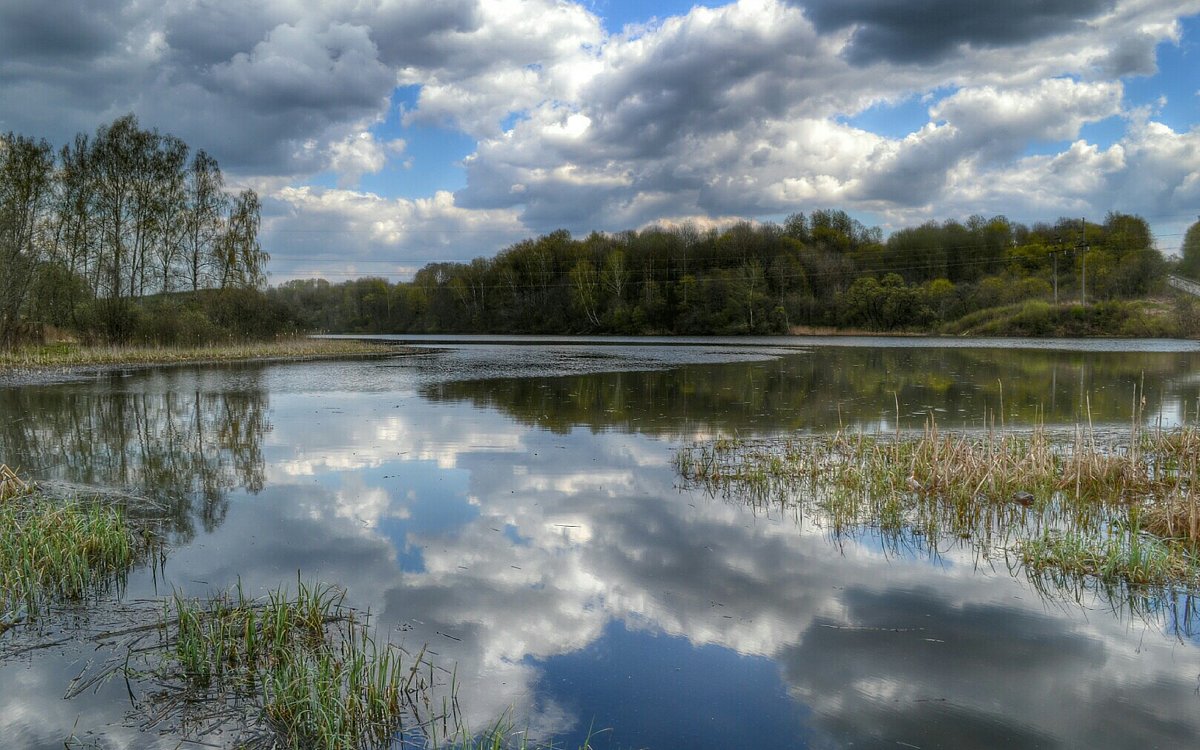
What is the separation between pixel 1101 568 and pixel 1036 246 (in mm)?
77796

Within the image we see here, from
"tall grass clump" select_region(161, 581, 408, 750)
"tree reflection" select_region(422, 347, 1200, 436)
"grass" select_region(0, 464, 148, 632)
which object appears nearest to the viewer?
"tall grass clump" select_region(161, 581, 408, 750)

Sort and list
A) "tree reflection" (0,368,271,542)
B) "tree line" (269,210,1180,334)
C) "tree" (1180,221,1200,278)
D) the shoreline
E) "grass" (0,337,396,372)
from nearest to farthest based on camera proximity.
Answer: "tree reflection" (0,368,271,542), the shoreline, "grass" (0,337,396,372), "tree" (1180,221,1200,278), "tree line" (269,210,1180,334)

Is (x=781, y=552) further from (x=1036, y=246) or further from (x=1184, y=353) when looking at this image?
(x=1036, y=246)

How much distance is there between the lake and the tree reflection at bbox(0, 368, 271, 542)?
84mm

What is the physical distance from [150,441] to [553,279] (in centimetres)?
7929

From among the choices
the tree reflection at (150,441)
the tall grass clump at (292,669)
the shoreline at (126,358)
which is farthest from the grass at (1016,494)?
the shoreline at (126,358)

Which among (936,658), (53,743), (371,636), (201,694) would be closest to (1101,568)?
(936,658)

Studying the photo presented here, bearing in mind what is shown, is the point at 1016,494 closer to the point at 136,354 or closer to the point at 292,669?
the point at 292,669

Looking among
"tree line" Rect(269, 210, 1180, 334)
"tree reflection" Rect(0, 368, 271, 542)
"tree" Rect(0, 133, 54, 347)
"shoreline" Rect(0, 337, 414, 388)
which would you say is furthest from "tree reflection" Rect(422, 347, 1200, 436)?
"tree line" Rect(269, 210, 1180, 334)

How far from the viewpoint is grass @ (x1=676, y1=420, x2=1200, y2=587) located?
6090mm

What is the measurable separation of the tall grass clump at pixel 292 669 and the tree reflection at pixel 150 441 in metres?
2.74

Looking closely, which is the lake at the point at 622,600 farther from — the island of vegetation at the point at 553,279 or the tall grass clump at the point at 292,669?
the island of vegetation at the point at 553,279

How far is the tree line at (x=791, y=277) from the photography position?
216ft

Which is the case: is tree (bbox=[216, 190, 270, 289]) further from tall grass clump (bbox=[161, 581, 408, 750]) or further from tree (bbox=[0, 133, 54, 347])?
tall grass clump (bbox=[161, 581, 408, 750])
